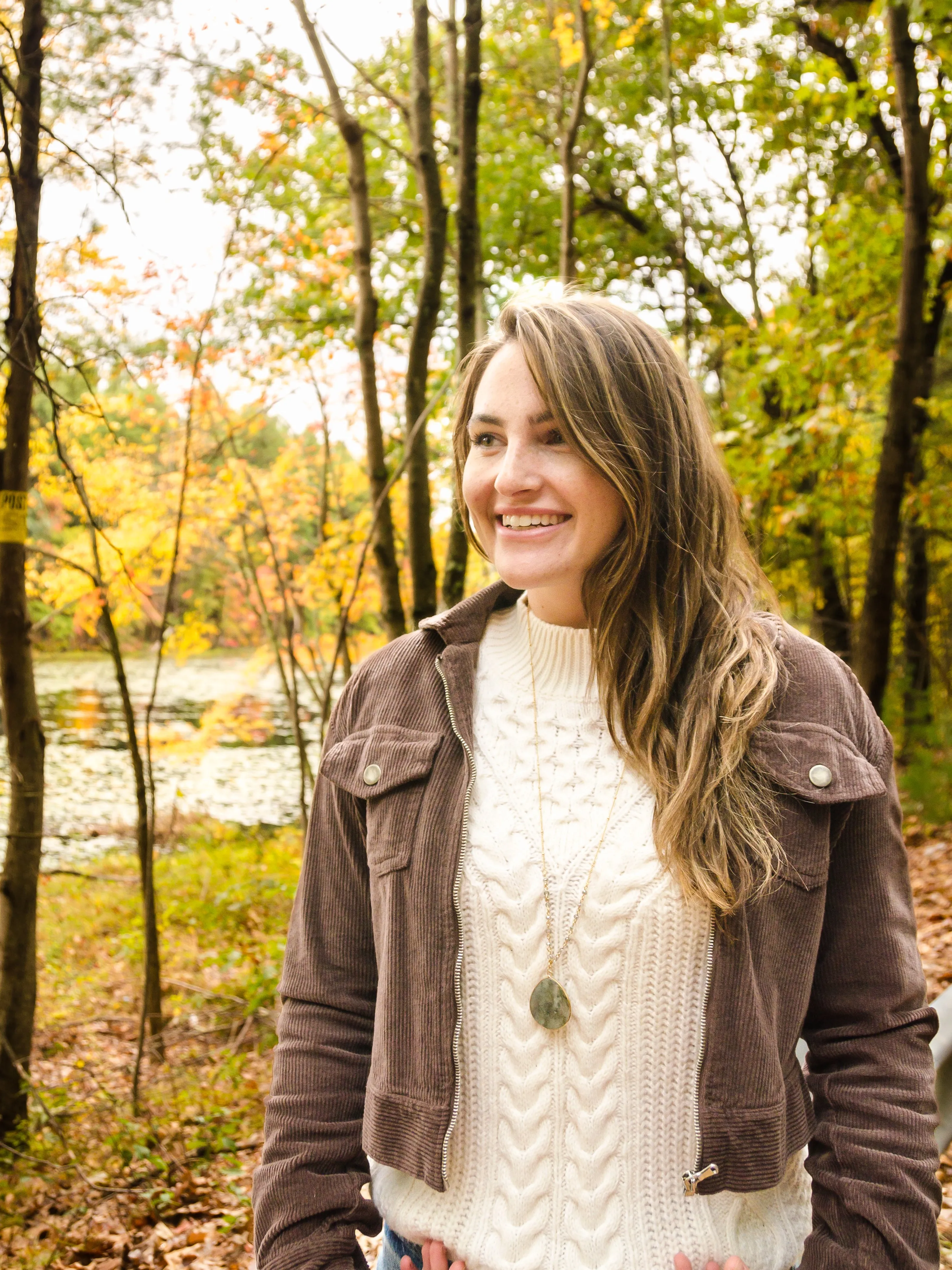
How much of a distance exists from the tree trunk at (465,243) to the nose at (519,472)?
249 cm

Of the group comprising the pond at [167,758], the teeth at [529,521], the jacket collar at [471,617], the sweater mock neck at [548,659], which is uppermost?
the teeth at [529,521]

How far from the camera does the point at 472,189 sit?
435cm

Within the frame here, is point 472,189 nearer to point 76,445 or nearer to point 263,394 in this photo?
point 76,445

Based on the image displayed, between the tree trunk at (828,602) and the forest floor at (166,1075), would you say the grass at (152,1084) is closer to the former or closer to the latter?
the forest floor at (166,1075)

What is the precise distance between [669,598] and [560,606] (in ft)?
0.62

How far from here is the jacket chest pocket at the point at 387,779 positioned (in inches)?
57.6

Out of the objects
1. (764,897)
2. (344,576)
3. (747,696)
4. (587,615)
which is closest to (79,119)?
(587,615)

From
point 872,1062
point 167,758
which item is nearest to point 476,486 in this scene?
point 872,1062

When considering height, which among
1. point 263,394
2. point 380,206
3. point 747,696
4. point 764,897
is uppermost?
point 380,206

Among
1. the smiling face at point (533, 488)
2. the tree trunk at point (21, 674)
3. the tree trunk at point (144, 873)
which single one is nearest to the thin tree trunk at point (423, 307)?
the tree trunk at point (144, 873)

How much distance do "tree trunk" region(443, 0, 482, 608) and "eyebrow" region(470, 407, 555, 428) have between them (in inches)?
95.7

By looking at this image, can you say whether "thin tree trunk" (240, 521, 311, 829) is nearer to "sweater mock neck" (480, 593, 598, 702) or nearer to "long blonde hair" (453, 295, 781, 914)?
"sweater mock neck" (480, 593, 598, 702)

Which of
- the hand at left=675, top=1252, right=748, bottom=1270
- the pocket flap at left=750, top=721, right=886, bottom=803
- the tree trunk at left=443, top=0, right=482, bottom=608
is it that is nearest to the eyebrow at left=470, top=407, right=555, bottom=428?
the pocket flap at left=750, top=721, right=886, bottom=803

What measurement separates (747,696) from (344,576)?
7.44 m
